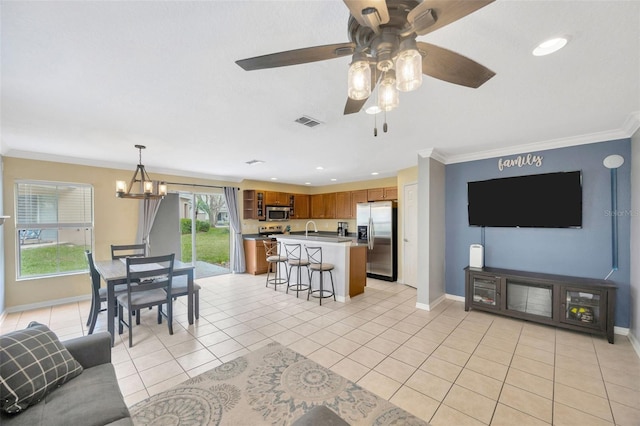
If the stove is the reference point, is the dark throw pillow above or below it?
below

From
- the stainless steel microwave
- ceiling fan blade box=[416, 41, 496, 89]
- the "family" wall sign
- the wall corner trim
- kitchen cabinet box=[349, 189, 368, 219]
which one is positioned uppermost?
the wall corner trim

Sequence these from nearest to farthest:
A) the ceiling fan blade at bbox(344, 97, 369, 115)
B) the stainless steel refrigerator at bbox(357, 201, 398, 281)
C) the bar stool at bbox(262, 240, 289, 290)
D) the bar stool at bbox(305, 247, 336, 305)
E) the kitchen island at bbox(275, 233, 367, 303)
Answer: the ceiling fan blade at bbox(344, 97, 369, 115)
the bar stool at bbox(305, 247, 336, 305)
the kitchen island at bbox(275, 233, 367, 303)
the bar stool at bbox(262, 240, 289, 290)
the stainless steel refrigerator at bbox(357, 201, 398, 281)

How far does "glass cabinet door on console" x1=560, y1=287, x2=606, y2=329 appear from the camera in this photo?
3.00 m

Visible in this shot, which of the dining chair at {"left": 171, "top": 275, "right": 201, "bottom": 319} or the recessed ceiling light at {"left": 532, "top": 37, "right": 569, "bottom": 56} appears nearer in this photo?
the recessed ceiling light at {"left": 532, "top": 37, "right": 569, "bottom": 56}

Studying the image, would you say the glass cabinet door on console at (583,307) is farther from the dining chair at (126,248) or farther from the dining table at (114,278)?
the dining chair at (126,248)

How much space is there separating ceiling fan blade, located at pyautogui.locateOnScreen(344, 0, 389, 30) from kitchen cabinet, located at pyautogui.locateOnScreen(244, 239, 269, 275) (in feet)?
19.6

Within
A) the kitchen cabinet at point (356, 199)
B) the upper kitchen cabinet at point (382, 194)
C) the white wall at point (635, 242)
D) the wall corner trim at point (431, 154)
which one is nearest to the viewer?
the white wall at point (635, 242)

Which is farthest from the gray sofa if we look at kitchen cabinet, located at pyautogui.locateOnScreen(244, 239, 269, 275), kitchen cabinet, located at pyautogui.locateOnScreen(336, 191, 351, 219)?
kitchen cabinet, located at pyautogui.locateOnScreen(336, 191, 351, 219)

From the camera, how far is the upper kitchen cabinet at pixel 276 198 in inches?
283

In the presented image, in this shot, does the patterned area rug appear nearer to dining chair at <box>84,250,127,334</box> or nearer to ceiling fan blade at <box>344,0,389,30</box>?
dining chair at <box>84,250,127,334</box>

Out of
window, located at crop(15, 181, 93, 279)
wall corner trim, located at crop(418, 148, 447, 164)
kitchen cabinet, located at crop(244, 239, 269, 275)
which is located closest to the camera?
wall corner trim, located at crop(418, 148, 447, 164)

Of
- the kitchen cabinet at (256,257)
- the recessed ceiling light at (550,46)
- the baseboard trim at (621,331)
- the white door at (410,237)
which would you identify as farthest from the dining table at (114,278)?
the baseboard trim at (621,331)

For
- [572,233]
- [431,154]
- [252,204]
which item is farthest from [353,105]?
[252,204]

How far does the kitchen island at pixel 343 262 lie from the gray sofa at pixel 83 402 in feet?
10.8
